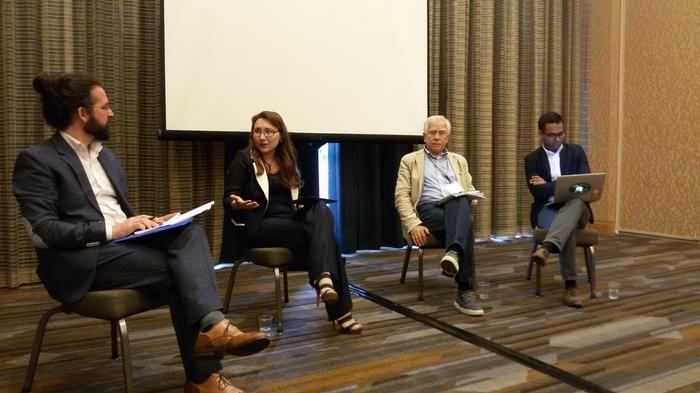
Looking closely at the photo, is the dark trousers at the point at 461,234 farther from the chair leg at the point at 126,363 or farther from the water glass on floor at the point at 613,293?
the chair leg at the point at 126,363

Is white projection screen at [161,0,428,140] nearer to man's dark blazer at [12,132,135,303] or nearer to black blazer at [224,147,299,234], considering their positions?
black blazer at [224,147,299,234]

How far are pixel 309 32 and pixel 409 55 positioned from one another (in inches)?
32.1

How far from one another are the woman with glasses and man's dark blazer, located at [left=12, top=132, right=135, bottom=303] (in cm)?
76

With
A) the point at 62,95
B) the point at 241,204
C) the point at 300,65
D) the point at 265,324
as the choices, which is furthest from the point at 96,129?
the point at 300,65

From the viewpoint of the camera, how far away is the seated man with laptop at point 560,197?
2.73 meters

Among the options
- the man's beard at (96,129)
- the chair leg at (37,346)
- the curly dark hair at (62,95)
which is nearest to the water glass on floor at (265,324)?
the chair leg at (37,346)

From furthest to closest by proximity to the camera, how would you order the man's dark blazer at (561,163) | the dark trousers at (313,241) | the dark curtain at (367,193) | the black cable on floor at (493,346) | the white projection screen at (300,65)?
the dark curtain at (367,193) < the white projection screen at (300,65) < the man's dark blazer at (561,163) < the dark trousers at (313,241) < the black cable on floor at (493,346)

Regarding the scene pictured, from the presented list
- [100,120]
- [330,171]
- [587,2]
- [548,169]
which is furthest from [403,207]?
[587,2]

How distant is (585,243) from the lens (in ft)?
9.39

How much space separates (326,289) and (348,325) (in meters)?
0.26

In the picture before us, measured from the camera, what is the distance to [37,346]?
5.56 feet

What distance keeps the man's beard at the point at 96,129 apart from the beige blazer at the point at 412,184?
5.11 ft

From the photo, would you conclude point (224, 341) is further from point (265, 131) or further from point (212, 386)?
point (265, 131)

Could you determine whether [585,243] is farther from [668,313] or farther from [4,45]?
[4,45]
